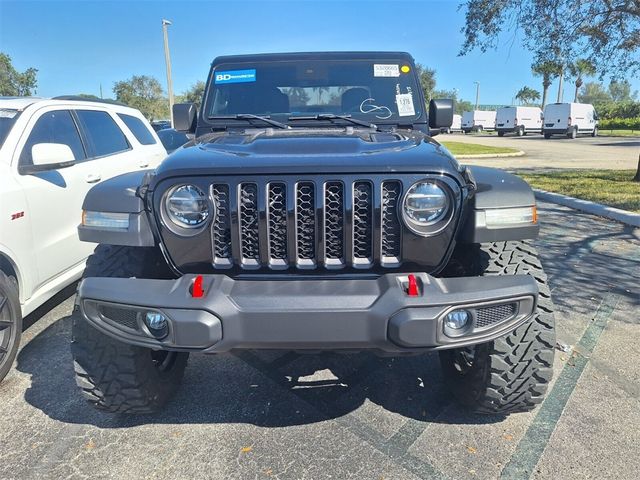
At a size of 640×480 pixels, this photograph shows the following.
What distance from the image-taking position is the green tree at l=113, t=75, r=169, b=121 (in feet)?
147

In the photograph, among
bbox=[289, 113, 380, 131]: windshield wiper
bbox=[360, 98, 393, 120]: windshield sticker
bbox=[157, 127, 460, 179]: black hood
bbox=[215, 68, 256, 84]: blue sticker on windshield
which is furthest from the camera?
bbox=[215, 68, 256, 84]: blue sticker on windshield

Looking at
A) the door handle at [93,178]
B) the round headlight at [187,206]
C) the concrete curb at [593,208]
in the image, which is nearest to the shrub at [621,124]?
the concrete curb at [593,208]

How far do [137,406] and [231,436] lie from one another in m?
0.50

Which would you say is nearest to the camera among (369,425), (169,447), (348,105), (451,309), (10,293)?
(451,309)

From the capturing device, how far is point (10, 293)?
2.97 metres

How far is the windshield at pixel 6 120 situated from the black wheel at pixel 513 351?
3257mm

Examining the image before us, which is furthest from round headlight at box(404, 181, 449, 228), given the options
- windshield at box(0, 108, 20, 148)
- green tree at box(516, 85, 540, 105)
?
green tree at box(516, 85, 540, 105)

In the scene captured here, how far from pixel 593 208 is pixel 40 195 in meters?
7.43

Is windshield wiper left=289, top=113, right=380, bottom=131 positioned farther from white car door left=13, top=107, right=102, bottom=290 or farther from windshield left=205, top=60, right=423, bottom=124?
white car door left=13, top=107, right=102, bottom=290

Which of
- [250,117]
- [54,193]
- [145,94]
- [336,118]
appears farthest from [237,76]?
[145,94]

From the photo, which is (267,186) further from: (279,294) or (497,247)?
(497,247)

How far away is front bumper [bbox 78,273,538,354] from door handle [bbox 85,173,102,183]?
2527 millimetres

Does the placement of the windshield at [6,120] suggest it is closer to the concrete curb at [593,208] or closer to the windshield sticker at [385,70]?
the windshield sticker at [385,70]

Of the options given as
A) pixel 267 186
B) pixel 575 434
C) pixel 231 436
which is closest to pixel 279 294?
pixel 267 186
